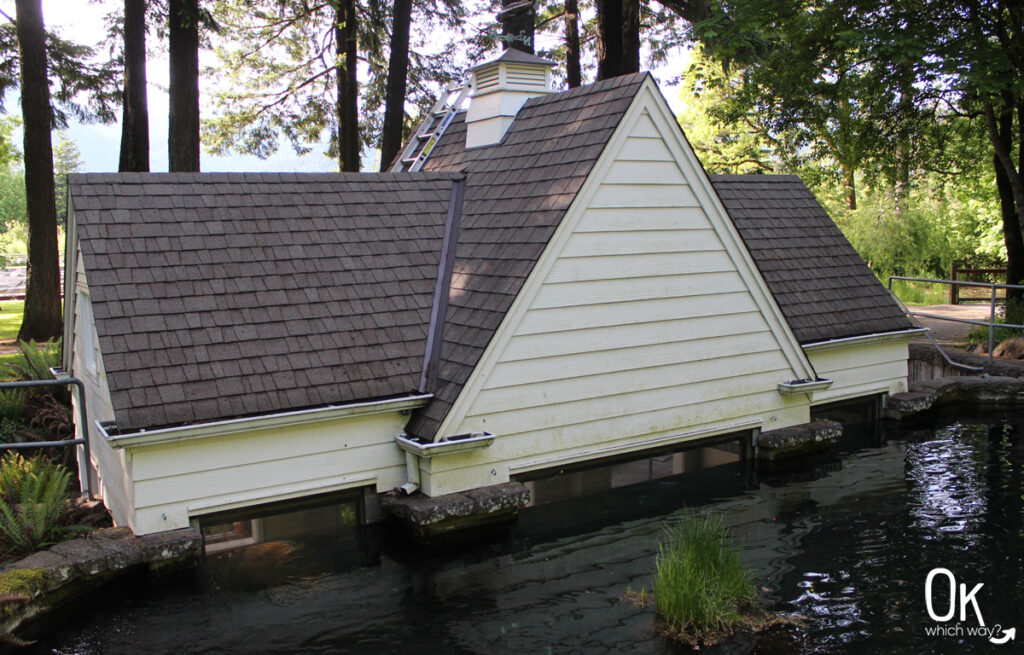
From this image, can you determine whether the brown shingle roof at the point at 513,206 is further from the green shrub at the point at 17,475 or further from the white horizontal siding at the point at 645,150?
the green shrub at the point at 17,475

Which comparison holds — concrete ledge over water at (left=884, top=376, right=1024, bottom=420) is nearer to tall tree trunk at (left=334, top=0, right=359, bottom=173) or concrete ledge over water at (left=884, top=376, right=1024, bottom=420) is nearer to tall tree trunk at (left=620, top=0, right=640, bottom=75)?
tall tree trunk at (left=620, top=0, right=640, bottom=75)

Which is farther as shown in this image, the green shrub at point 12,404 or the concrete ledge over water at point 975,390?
the concrete ledge over water at point 975,390

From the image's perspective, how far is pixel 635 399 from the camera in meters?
9.65

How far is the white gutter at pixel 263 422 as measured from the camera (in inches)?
289

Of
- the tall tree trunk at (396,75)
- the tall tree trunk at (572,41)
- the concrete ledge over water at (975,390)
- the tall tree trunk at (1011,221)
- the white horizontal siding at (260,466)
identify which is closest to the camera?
the white horizontal siding at (260,466)

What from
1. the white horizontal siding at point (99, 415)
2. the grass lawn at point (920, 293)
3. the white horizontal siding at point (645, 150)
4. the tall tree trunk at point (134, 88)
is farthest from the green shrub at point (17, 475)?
the grass lawn at point (920, 293)

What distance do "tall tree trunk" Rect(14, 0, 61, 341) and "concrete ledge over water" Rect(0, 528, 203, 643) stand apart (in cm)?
980

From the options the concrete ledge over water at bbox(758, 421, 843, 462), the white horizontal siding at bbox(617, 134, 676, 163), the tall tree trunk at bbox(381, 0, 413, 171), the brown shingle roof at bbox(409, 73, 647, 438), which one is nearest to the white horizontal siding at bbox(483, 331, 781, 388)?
the brown shingle roof at bbox(409, 73, 647, 438)

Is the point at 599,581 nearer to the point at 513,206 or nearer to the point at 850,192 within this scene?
the point at 513,206

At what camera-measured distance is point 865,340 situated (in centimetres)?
1205

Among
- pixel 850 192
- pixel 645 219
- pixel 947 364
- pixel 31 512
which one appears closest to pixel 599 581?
pixel 645 219

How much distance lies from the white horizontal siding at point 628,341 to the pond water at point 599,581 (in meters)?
0.89

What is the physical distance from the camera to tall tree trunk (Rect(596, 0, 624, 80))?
715 inches

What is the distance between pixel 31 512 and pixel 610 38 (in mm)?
14794
